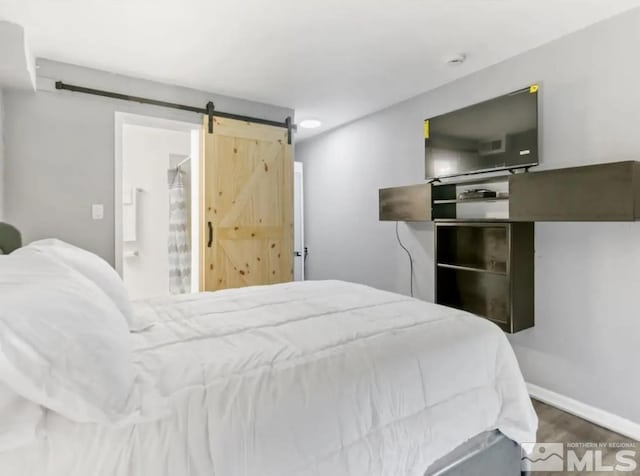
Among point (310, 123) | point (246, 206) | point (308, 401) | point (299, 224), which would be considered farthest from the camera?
point (299, 224)

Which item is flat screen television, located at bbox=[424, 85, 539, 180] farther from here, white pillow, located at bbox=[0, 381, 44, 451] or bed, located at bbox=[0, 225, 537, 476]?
white pillow, located at bbox=[0, 381, 44, 451]

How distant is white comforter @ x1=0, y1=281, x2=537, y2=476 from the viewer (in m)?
0.85

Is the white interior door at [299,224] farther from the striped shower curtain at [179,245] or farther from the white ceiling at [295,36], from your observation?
the white ceiling at [295,36]

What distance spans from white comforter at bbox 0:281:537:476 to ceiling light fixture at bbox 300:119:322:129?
9.79ft

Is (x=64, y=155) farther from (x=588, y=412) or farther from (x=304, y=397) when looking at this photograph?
(x=588, y=412)

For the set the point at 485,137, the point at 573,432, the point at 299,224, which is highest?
the point at 485,137

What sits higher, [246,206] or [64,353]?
[246,206]

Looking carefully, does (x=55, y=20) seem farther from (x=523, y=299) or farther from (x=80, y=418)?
(x=523, y=299)

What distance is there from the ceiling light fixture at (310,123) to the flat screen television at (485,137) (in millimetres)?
1457

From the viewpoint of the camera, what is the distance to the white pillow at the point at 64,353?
2.57 feet

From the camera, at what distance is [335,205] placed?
465 centimetres

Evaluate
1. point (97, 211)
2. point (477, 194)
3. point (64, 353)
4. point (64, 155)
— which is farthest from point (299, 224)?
point (64, 353)

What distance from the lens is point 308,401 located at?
1.04 metres

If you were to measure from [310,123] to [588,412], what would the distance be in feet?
12.2
